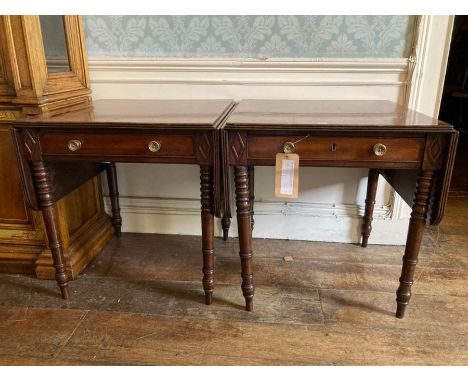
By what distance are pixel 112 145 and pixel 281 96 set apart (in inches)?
34.4

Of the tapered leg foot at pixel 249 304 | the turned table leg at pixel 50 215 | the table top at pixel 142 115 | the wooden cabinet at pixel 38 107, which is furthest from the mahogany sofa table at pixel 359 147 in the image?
the wooden cabinet at pixel 38 107

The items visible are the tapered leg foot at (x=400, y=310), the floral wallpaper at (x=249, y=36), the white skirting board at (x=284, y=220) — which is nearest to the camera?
the tapered leg foot at (x=400, y=310)

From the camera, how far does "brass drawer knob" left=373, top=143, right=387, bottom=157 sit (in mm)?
1241

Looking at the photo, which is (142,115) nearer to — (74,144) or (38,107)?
(74,144)

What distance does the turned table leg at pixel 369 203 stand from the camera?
183cm

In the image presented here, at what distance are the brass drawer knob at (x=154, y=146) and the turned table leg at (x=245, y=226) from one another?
27 cm

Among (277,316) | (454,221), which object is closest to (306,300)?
(277,316)

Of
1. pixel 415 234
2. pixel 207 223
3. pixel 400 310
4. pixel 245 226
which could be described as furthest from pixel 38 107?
pixel 400 310

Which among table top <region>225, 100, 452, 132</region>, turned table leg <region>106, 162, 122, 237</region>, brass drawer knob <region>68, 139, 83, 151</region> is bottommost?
turned table leg <region>106, 162, 122, 237</region>

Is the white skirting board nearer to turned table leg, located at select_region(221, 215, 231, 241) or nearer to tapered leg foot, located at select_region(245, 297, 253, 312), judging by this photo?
turned table leg, located at select_region(221, 215, 231, 241)

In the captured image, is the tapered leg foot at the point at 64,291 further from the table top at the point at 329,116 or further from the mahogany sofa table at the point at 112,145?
the table top at the point at 329,116

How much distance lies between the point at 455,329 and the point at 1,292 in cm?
178

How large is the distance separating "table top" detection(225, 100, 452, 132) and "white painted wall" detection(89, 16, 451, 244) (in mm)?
160

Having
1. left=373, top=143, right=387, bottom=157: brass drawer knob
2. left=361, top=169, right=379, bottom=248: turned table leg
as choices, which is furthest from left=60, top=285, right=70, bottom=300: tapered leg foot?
left=361, top=169, right=379, bottom=248: turned table leg
